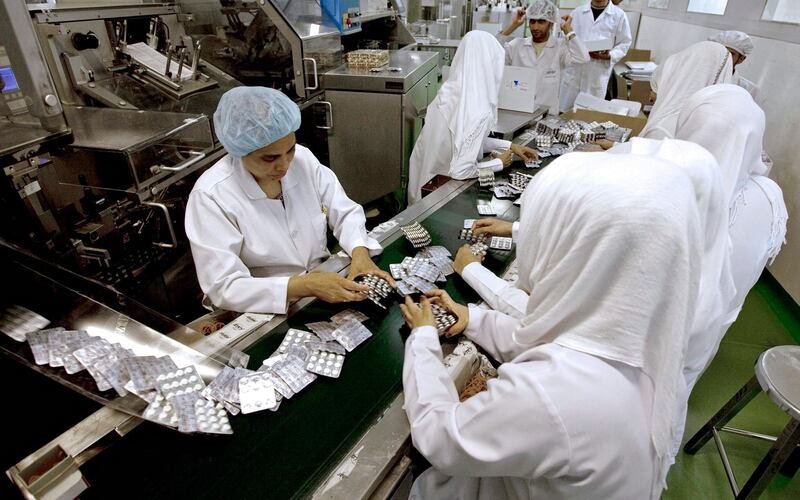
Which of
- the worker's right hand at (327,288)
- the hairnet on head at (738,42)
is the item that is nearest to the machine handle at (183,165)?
the worker's right hand at (327,288)

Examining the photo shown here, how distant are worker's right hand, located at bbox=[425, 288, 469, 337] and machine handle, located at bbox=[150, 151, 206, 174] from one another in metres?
1.32

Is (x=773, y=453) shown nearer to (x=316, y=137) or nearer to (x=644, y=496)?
(x=644, y=496)

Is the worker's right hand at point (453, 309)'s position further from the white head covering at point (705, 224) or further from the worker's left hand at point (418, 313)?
the white head covering at point (705, 224)

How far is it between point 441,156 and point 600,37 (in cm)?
403

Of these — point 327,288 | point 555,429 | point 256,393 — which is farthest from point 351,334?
point 555,429

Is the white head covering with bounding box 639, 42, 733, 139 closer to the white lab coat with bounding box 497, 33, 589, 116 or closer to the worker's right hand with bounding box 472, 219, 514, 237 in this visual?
the worker's right hand with bounding box 472, 219, 514, 237

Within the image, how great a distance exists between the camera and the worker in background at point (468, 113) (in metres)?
2.49

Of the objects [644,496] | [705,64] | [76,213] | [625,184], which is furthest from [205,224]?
[705,64]

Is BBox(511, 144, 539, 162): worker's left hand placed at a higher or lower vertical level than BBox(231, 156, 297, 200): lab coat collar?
lower

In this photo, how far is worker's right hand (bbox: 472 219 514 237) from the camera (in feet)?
5.91

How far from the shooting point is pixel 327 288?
141 cm

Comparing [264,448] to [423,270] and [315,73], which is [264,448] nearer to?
[423,270]

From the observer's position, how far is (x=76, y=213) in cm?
181

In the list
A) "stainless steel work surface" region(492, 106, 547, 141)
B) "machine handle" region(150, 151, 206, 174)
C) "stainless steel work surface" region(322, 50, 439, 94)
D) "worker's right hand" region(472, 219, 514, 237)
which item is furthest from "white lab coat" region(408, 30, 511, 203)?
"machine handle" region(150, 151, 206, 174)
